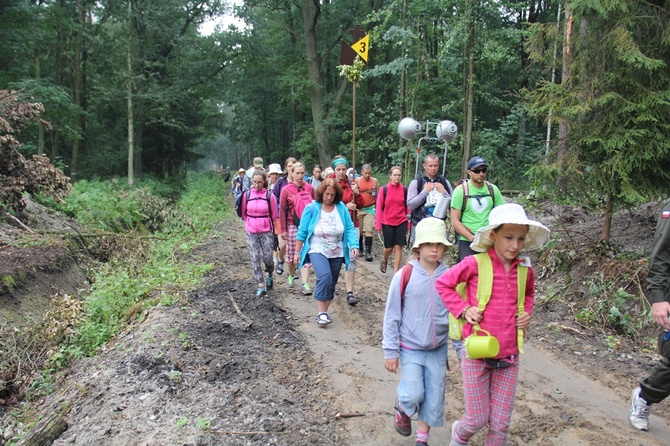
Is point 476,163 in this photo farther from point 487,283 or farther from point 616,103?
point 616,103

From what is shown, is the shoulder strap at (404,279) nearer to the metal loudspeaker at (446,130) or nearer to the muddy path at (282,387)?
the muddy path at (282,387)

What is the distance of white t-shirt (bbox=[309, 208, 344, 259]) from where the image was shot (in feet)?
20.9

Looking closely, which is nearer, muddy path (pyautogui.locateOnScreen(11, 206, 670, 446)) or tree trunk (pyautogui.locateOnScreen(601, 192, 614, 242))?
muddy path (pyautogui.locateOnScreen(11, 206, 670, 446))

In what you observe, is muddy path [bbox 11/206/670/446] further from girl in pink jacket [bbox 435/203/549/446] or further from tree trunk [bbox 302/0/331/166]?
tree trunk [bbox 302/0/331/166]

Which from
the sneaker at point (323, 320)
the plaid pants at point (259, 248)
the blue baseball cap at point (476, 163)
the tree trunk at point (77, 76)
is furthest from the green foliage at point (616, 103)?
the tree trunk at point (77, 76)

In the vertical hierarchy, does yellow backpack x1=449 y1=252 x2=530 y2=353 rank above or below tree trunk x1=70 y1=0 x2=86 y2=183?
below

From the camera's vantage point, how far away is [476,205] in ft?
18.0

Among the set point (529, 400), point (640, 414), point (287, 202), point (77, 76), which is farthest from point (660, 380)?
point (77, 76)

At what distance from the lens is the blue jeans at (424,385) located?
10.9ft

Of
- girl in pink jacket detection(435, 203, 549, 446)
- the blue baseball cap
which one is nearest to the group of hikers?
girl in pink jacket detection(435, 203, 549, 446)

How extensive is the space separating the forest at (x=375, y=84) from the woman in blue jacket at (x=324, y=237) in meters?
3.32

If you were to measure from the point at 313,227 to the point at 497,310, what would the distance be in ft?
12.4

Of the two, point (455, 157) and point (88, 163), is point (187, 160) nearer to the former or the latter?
point (88, 163)

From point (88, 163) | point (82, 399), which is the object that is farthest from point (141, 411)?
point (88, 163)
